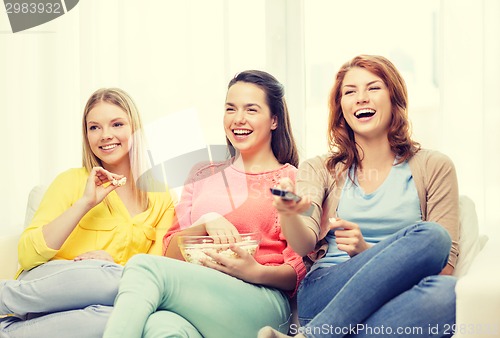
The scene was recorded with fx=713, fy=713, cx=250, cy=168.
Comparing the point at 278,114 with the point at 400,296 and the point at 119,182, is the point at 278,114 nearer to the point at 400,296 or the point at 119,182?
the point at 119,182

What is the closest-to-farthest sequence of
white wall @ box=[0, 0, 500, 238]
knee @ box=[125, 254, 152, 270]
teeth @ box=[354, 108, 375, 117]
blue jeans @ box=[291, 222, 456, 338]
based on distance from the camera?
blue jeans @ box=[291, 222, 456, 338], knee @ box=[125, 254, 152, 270], teeth @ box=[354, 108, 375, 117], white wall @ box=[0, 0, 500, 238]

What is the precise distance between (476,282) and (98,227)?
111 centimetres

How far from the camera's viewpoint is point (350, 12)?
291cm

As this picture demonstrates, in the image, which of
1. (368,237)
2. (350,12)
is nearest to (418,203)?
(368,237)

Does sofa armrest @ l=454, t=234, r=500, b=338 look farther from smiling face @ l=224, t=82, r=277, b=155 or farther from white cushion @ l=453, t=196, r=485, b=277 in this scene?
smiling face @ l=224, t=82, r=277, b=155

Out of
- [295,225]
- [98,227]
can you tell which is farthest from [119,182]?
[295,225]

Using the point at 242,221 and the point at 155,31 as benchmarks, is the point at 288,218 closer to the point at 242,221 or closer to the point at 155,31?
the point at 242,221

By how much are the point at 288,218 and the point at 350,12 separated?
1.40 meters

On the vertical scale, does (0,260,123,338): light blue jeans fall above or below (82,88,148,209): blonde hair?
below

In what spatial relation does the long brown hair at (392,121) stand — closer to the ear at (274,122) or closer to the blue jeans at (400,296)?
the ear at (274,122)

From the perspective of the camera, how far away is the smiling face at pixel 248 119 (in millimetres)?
2088

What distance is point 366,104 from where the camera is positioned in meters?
1.96

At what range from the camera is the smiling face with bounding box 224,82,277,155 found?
6.85 ft

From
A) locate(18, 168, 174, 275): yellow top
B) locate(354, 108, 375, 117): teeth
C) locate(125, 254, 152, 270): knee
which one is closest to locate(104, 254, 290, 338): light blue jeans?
locate(125, 254, 152, 270): knee
